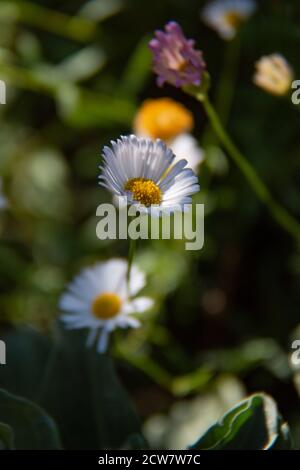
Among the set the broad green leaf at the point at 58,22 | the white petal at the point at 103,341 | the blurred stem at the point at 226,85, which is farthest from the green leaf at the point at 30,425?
the broad green leaf at the point at 58,22

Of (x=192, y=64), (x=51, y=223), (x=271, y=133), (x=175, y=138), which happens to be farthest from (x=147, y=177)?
(x=51, y=223)

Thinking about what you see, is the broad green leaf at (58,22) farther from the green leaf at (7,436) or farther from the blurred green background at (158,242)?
the green leaf at (7,436)

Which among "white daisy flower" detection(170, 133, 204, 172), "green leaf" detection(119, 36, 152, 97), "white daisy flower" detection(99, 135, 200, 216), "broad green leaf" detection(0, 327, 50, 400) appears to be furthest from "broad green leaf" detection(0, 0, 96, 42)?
"white daisy flower" detection(99, 135, 200, 216)

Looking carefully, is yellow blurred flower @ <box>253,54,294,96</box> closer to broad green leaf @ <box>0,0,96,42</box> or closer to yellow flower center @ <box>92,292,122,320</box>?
yellow flower center @ <box>92,292,122,320</box>

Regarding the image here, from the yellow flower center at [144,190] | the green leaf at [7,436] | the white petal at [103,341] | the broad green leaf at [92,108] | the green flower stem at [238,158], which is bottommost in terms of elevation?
the green leaf at [7,436]

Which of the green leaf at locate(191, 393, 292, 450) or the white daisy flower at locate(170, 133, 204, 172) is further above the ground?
the white daisy flower at locate(170, 133, 204, 172)

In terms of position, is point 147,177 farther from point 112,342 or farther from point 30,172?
point 30,172

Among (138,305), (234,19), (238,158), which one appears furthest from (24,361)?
(234,19)
